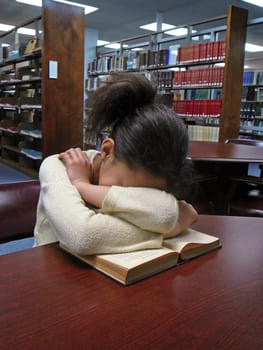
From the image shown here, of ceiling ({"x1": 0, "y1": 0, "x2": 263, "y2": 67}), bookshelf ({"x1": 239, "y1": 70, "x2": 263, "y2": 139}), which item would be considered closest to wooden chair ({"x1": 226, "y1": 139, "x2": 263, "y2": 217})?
bookshelf ({"x1": 239, "y1": 70, "x2": 263, "y2": 139})

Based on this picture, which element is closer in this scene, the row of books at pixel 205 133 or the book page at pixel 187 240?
the book page at pixel 187 240

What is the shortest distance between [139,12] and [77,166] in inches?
279

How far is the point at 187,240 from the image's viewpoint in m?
0.66

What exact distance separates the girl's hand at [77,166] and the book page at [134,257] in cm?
16

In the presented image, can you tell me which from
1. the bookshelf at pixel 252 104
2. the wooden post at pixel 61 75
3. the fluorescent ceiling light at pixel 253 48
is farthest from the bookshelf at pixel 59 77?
the fluorescent ceiling light at pixel 253 48

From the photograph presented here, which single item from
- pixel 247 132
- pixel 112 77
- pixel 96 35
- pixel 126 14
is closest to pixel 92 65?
pixel 126 14

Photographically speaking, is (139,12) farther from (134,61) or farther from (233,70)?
(233,70)

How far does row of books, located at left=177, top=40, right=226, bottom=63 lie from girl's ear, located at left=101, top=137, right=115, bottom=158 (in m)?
3.93

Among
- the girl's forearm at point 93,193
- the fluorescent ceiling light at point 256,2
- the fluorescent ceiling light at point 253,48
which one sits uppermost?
the fluorescent ceiling light at point 253,48

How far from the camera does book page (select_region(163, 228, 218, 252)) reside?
62 centimetres

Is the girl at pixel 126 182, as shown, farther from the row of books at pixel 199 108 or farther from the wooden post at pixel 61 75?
the wooden post at pixel 61 75

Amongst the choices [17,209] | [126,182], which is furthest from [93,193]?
[17,209]

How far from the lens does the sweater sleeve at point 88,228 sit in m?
0.56

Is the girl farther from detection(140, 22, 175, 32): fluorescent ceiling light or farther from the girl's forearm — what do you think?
detection(140, 22, 175, 32): fluorescent ceiling light
